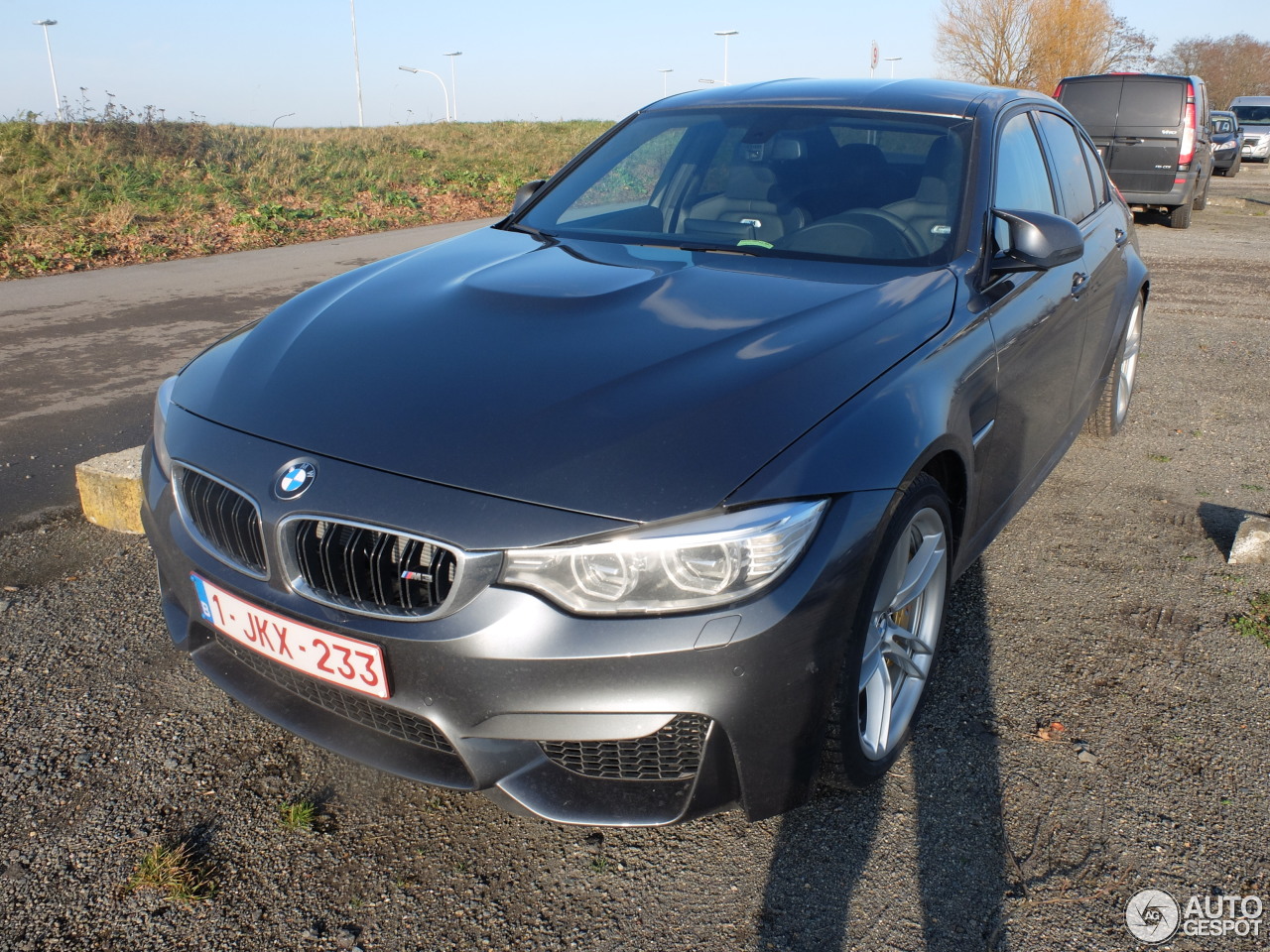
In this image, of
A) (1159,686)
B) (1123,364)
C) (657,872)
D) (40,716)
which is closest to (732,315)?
(657,872)

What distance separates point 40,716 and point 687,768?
183cm

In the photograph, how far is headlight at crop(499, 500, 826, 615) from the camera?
1.77 metres

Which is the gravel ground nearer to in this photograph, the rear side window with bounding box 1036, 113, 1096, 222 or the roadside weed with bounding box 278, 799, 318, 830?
the roadside weed with bounding box 278, 799, 318, 830

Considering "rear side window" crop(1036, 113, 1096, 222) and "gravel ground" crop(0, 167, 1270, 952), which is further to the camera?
"rear side window" crop(1036, 113, 1096, 222)

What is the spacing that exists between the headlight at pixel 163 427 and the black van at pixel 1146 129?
1286cm

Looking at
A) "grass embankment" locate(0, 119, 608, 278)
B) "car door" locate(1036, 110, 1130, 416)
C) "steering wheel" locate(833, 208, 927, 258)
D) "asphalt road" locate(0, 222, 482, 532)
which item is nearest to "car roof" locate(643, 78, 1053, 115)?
"car door" locate(1036, 110, 1130, 416)

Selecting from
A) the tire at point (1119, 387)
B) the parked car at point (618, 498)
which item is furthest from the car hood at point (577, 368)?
the tire at point (1119, 387)

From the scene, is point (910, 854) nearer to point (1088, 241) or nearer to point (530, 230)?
point (530, 230)

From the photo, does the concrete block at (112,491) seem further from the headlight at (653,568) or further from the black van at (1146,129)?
the black van at (1146,129)

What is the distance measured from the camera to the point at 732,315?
2422 mm

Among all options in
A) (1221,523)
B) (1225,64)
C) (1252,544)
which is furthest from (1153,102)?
(1225,64)

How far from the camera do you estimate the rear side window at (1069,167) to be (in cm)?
384

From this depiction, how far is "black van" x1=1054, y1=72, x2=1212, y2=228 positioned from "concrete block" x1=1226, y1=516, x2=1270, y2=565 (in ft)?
34.5

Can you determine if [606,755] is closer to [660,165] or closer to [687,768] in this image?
[687,768]
